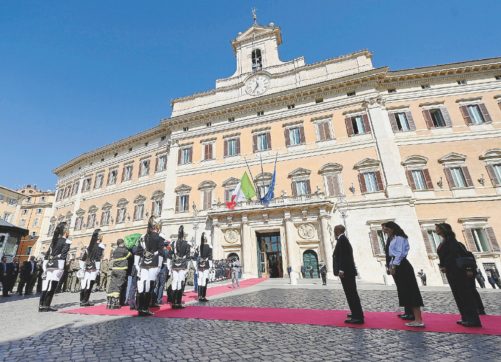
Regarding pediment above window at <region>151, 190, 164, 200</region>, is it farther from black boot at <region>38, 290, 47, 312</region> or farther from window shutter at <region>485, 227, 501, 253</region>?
window shutter at <region>485, 227, 501, 253</region>

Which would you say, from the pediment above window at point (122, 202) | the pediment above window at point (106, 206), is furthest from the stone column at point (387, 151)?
the pediment above window at point (106, 206)

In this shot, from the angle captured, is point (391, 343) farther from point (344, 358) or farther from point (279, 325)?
point (279, 325)

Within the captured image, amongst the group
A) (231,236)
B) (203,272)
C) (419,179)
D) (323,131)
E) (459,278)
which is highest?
(323,131)

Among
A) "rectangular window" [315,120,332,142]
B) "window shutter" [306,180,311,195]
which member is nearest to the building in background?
"window shutter" [306,180,311,195]

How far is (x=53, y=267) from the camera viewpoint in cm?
652

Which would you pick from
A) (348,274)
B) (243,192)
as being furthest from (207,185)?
(348,274)

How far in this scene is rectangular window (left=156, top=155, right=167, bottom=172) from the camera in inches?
954

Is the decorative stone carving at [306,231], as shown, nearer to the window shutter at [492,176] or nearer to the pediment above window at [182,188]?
the pediment above window at [182,188]

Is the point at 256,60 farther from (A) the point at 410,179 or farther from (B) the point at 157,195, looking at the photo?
(A) the point at 410,179

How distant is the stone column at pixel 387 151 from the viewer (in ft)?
55.1

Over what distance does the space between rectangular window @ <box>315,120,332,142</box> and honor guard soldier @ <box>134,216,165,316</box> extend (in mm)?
16434

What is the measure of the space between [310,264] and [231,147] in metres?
11.4

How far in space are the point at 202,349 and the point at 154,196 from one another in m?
21.7

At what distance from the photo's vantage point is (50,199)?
4844 cm
